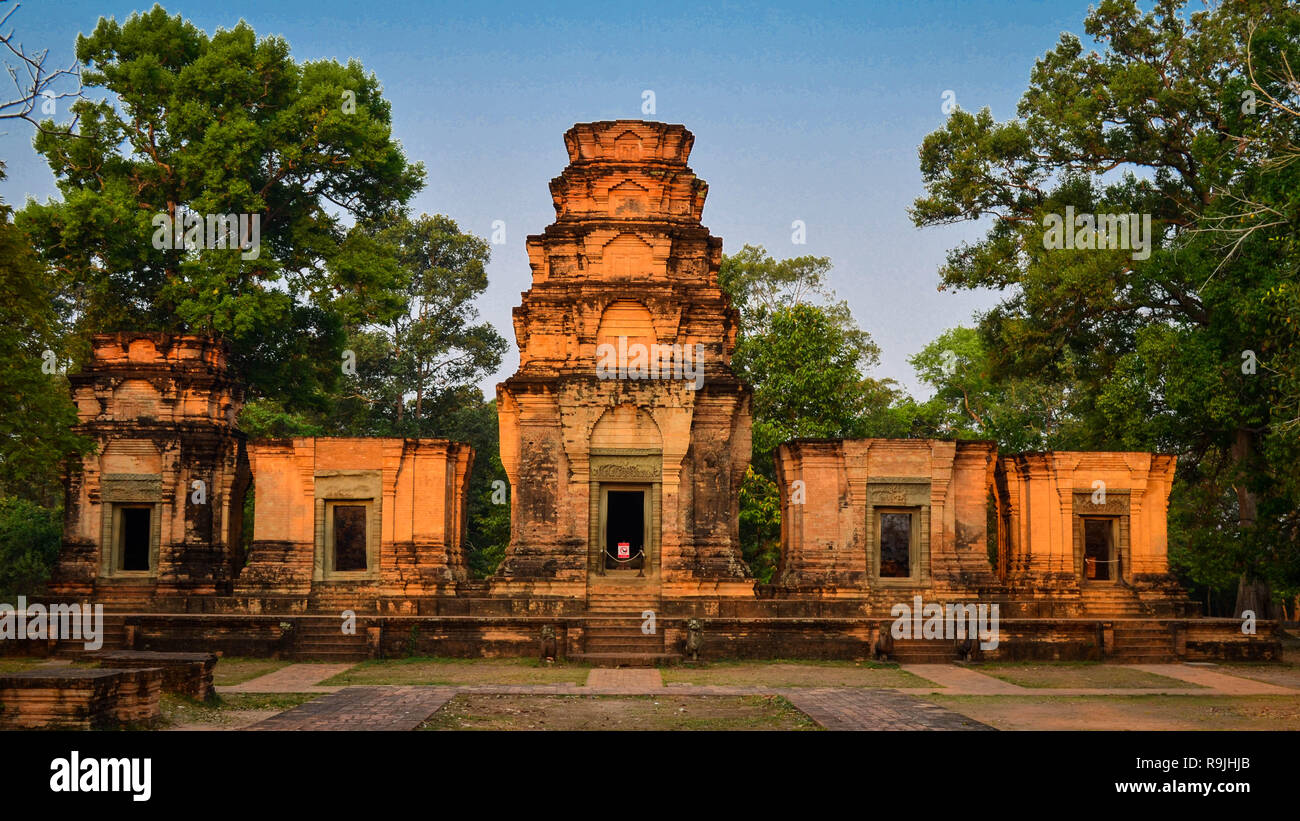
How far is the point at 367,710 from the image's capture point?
14.5m

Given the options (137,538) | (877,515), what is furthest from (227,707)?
(877,515)

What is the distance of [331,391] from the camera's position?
3794 cm

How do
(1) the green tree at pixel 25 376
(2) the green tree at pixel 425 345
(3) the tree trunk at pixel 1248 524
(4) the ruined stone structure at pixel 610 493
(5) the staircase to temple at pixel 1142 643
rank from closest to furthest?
(1) the green tree at pixel 25 376 < (5) the staircase to temple at pixel 1142 643 < (4) the ruined stone structure at pixel 610 493 < (3) the tree trunk at pixel 1248 524 < (2) the green tree at pixel 425 345

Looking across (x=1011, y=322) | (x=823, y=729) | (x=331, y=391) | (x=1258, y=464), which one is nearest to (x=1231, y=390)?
(x=1258, y=464)

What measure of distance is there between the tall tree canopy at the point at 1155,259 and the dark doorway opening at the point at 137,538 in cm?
2278

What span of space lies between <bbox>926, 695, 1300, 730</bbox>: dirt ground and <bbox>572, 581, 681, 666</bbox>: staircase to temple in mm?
6240

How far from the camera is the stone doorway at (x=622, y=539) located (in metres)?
25.4

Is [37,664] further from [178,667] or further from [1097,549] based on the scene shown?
[1097,549]

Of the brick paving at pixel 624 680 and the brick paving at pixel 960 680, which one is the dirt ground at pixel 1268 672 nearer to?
the brick paving at pixel 960 680

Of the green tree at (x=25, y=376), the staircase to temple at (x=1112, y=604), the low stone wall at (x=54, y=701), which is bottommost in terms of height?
the staircase to temple at (x=1112, y=604)

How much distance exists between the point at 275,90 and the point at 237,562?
13718 mm

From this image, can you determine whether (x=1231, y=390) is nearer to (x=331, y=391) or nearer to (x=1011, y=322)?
(x=1011, y=322)

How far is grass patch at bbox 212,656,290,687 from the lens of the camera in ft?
60.4

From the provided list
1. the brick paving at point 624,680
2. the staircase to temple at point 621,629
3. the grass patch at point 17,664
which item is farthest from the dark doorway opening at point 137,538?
the brick paving at point 624,680
